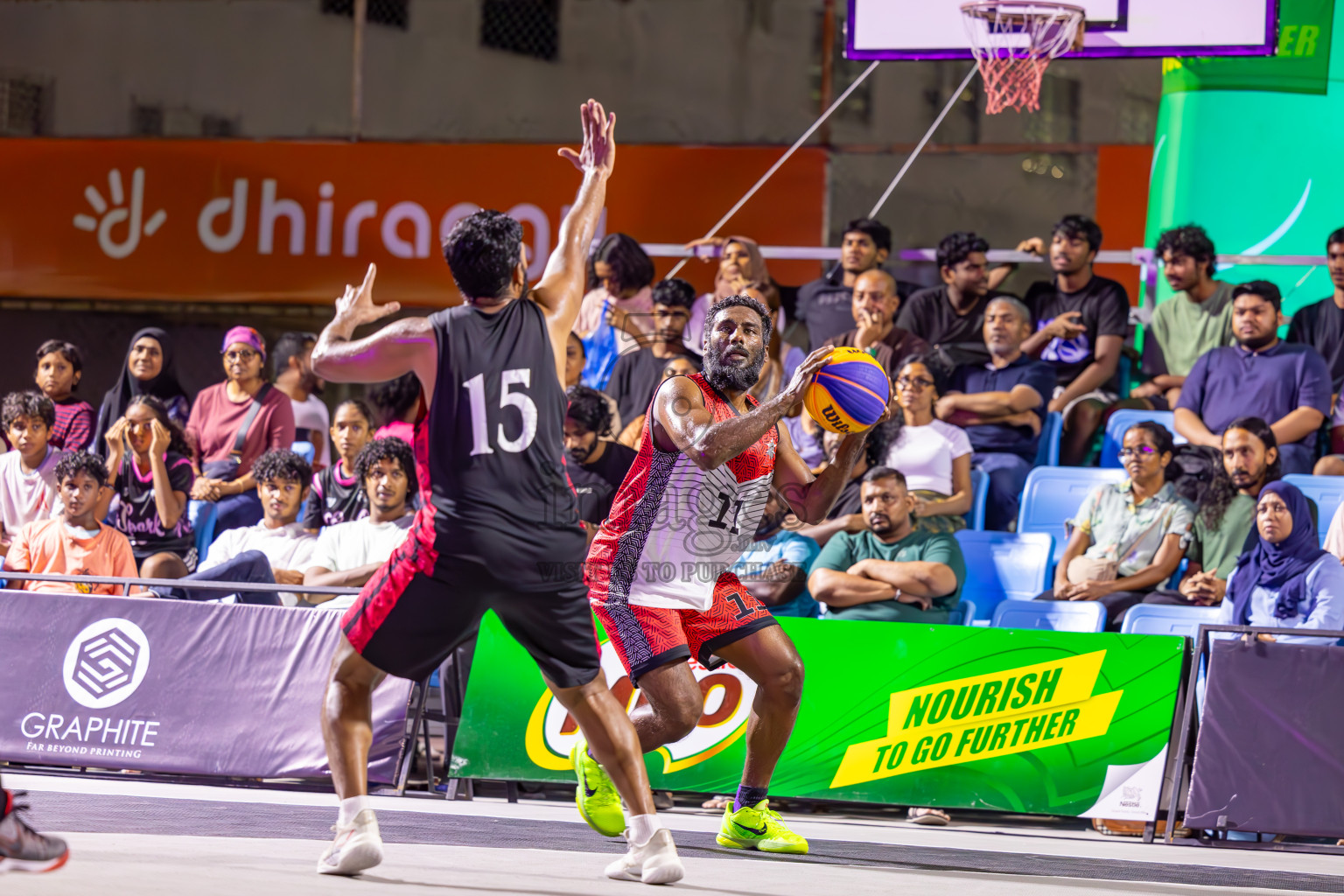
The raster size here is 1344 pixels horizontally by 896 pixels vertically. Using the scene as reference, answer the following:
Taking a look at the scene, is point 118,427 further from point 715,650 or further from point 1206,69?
point 1206,69

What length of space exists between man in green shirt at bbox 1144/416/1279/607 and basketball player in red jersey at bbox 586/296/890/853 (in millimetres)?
3472

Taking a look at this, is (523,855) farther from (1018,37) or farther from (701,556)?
(1018,37)

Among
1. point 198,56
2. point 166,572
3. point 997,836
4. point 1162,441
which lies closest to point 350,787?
point 997,836

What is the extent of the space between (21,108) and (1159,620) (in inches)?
517

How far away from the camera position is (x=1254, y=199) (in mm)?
11492

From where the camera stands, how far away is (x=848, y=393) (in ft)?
17.9

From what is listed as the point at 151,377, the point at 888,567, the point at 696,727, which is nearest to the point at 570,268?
the point at 696,727

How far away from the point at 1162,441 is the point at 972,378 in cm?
172

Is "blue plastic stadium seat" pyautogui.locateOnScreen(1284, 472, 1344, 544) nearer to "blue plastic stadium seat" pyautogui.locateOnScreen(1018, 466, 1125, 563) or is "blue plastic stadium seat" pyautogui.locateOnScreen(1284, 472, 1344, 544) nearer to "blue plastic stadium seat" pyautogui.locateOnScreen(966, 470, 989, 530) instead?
"blue plastic stadium seat" pyautogui.locateOnScreen(1018, 466, 1125, 563)

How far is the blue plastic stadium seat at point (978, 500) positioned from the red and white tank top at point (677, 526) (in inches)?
166

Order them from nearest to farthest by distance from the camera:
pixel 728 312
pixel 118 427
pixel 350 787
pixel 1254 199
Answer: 1. pixel 350 787
2. pixel 728 312
3. pixel 118 427
4. pixel 1254 199

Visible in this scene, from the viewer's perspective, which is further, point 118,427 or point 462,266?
point 118,427

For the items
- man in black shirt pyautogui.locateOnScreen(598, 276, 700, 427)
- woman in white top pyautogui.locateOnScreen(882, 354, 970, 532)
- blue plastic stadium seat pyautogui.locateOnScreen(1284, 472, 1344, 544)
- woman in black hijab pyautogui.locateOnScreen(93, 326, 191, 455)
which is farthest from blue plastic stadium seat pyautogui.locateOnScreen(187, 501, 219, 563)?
blue plastic stadium seat pyautogui.locateOnScreen(1284, 472, 1344, 544)

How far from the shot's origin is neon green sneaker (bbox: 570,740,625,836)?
5.58 metres
